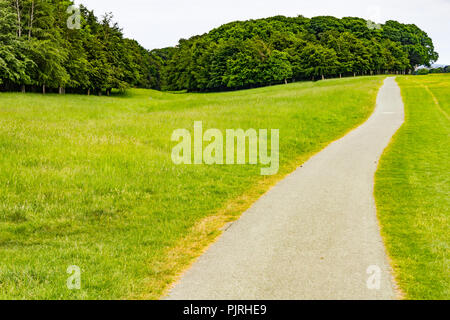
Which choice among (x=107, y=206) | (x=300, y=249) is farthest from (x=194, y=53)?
(x=300, y=249)

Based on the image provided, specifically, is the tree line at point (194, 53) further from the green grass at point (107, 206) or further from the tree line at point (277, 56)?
the green grass at point (107, 206)

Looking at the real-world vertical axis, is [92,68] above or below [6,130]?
above

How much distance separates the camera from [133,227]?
8992mm

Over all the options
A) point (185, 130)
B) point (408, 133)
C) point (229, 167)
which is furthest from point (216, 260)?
point (408, 133)

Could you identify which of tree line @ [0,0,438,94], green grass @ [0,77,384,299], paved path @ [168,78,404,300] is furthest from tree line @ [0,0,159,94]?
paved path @ [168,78,404,300]

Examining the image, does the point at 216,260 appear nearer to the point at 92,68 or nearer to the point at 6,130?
the point at 6,130

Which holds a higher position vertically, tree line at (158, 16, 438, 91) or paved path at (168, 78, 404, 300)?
tree line at (158, 16, 438, 91)

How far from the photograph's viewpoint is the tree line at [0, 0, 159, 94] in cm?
4600

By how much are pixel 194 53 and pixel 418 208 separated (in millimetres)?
100127

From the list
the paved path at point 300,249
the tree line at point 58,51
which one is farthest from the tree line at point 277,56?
the paved path at point 300,249

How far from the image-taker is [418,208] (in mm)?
10227

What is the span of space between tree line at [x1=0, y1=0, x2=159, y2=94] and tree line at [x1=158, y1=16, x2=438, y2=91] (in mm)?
23044

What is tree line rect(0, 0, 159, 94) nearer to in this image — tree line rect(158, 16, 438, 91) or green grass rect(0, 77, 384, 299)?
tree line rect(158, 16, 438, 91)
